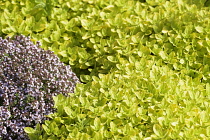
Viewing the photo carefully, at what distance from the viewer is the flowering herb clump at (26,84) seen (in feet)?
9.38

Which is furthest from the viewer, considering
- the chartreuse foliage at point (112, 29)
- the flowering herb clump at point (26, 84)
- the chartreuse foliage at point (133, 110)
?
the chartreuse foliage at point (112, 29)

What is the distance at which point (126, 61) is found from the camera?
3.29m

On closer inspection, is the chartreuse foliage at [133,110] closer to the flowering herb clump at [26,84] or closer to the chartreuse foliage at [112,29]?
the flowering herb clump at [26,84]

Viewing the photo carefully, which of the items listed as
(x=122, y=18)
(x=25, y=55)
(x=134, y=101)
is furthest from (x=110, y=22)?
(x=134, y=101)

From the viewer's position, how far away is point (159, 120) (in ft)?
8.35

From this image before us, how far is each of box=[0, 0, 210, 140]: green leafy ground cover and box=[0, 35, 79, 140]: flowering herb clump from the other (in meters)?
0.16

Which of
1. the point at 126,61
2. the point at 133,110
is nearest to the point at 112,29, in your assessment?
the point at 126,61

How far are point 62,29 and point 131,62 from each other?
0.86m

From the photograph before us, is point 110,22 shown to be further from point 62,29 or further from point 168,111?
point 168,111

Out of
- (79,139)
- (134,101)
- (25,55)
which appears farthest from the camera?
(25,55)

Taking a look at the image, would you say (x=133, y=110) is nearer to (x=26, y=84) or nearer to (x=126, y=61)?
(x=126, y=61)

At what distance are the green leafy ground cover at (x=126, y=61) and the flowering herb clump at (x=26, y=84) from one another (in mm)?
158

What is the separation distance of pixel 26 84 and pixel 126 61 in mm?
866

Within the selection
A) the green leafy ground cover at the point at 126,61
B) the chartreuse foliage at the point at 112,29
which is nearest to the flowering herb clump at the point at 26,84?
the green leafy ground cover at the point at 126,61
